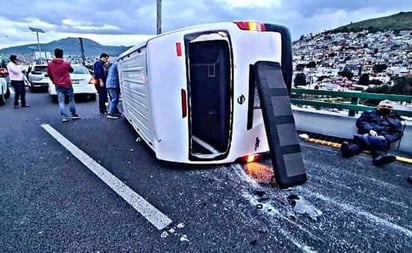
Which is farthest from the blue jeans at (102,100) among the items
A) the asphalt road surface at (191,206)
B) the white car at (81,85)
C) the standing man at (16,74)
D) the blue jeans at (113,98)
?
the asphalt road surface at (191,206)

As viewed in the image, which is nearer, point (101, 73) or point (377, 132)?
point (377, 132)

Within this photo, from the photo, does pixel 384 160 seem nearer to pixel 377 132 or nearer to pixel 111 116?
pixel 377 132

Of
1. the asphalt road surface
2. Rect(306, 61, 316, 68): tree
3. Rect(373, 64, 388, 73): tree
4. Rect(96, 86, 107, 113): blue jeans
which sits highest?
Rect(306, 61, 316, 68): tree

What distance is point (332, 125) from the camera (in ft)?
17.7

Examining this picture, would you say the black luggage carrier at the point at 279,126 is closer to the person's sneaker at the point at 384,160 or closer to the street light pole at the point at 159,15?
the person's sneaker at the point at 384,160

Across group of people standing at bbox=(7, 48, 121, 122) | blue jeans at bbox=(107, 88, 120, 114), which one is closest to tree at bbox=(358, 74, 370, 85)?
group of people standing at bbox=(7, 48, 121, 122)

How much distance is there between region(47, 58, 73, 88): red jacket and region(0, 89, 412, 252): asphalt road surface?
2771 mm

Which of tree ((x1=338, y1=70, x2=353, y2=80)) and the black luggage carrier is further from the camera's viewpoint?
tree ((x1=338, y1=70, x2=353, y2=80))

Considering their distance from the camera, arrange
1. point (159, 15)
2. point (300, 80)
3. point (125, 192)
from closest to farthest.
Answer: point (125, 192) → point (300, 80) → point (159, 15)

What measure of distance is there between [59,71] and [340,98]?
6503 mm

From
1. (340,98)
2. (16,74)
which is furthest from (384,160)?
(16,74)

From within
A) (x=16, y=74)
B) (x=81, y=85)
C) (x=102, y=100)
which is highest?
(x=16, y=74)

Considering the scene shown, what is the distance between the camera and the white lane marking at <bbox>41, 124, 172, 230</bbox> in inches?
103

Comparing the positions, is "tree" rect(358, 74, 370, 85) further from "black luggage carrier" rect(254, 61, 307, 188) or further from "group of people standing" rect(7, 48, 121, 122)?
"group of people standing" rect(7, 48, 121, 122)
